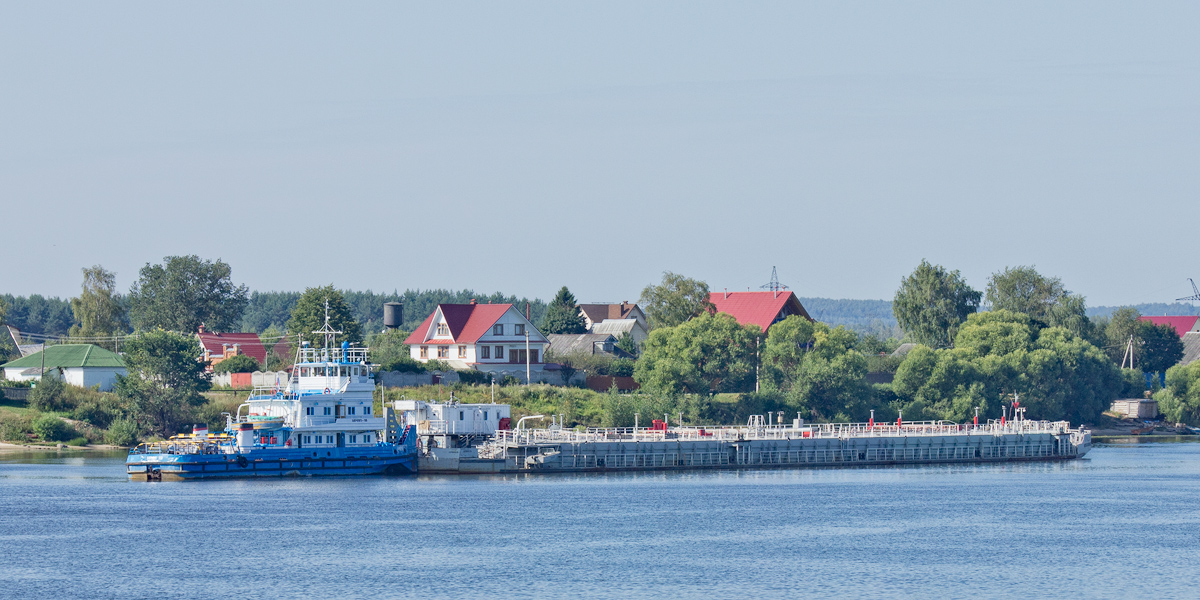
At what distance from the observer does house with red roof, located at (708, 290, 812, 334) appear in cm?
15350

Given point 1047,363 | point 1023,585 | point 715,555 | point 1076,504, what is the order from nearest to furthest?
point 1023,585, point 715,555, point 1076,504, point 1047,363

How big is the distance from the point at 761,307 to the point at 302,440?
7811cm

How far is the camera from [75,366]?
124 meters

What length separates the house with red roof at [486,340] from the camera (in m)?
133

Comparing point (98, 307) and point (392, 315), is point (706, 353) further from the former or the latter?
point (98, 307)

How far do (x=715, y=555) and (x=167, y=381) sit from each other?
6713 cm

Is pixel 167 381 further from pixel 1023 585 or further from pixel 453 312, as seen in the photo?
pixel 1023 585

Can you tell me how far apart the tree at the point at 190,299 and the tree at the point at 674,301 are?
55.6 m

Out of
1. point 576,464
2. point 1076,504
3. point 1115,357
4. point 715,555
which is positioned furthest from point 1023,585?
point 1115,357

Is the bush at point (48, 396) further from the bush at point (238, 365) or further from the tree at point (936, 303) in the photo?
the tree at point (936, 303)

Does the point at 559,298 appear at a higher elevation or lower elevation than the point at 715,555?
higher

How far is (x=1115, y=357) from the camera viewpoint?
179 meters

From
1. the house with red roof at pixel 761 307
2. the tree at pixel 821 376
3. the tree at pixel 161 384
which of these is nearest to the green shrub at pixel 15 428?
the tree at pixel 161 384

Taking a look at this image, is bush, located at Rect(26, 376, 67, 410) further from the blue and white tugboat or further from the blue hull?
the blue hull
